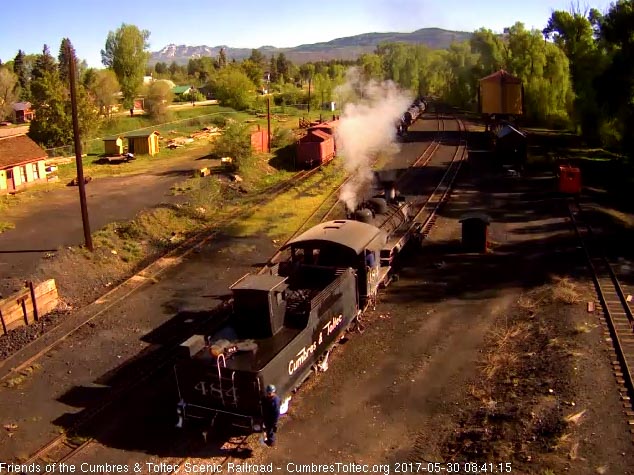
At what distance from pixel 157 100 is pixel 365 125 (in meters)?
38.9

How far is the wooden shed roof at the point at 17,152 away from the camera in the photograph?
3397cm

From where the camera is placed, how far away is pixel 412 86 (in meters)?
84.6

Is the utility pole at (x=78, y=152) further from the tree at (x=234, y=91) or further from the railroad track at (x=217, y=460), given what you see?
the tree at (x=234, y=91)

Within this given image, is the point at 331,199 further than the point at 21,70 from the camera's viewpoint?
No

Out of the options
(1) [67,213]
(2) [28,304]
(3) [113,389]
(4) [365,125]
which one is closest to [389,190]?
(3) [113,389]

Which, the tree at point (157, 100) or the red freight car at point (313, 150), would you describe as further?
the tree at point (157, 100)

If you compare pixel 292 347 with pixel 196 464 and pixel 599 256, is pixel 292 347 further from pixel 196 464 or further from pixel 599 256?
pixel 599 256

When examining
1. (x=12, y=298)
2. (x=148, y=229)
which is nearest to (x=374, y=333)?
(x=12, y=298)

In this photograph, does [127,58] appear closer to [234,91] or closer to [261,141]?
[234,91]

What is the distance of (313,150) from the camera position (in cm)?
4166

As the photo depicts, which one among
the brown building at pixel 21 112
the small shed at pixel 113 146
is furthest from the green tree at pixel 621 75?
the brown building at pixel 21 112

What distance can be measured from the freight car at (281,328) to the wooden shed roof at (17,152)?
25893 millimetres

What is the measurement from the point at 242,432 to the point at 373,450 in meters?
2.58

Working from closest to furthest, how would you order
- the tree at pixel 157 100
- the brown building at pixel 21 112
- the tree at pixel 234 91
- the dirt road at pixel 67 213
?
1. the dirt road at pixel 67 213
2. the tree at pixel 157 100
3. the brown building at pixel 21 112
4. the tree at pixel 234 91
